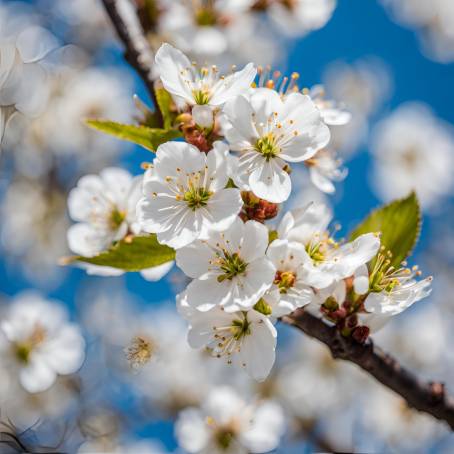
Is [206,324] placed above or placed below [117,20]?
below

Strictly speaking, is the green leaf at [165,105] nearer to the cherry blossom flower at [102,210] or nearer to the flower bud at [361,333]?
the cherry blossom flower at [102,210]

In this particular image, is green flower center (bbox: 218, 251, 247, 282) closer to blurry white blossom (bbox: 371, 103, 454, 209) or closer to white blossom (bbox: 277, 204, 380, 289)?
white blossom (bbox: 277, 204, 380, 289)

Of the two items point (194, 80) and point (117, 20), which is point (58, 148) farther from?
point (194, 80)

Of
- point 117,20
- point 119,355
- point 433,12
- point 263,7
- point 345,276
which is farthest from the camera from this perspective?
point 433,12

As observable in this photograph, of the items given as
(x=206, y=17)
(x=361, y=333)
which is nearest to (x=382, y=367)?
(x=361, y=333)

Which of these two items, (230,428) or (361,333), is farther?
(230,428)

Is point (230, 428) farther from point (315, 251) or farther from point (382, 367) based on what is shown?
point (315, 251)

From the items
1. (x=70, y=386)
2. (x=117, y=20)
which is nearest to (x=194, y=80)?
(x=117, y=20)

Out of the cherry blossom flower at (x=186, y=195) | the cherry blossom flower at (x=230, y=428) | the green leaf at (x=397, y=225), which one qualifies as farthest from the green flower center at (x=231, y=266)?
the cherry blossom flower at (x=230, y=428)
